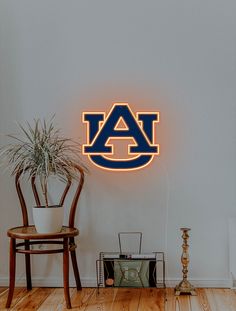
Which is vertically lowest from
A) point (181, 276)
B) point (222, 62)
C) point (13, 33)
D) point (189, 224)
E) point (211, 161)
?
point (181, 276)

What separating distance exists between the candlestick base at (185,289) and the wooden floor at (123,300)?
0.05 metres

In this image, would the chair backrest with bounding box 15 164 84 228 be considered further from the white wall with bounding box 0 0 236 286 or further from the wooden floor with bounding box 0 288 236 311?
the wooden floor with bounding box 0 288 236 311

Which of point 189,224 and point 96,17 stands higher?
point 96,17

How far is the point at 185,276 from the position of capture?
4262 millimetres

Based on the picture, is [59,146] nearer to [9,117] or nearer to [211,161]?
[9,117]

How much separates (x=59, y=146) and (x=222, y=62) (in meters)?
1.52

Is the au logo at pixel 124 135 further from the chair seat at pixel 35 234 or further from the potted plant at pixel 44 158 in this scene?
the chair seat at pixel 35 234

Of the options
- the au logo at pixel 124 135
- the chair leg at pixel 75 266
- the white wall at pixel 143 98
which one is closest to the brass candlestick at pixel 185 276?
the white wall at pixel 143 98

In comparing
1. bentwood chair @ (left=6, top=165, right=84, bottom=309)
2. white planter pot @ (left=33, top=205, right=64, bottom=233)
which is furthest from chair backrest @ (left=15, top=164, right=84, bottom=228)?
white planter pot @ (left=33, top=205, right=64, bottom=233)

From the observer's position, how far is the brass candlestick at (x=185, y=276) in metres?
4.21

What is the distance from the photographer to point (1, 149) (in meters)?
4.47

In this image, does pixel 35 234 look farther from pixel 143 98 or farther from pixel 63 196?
pixel 143 98

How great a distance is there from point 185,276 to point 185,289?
0.11 metres

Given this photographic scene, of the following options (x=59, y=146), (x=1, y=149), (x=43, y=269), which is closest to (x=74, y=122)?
(x=59, y=146)
